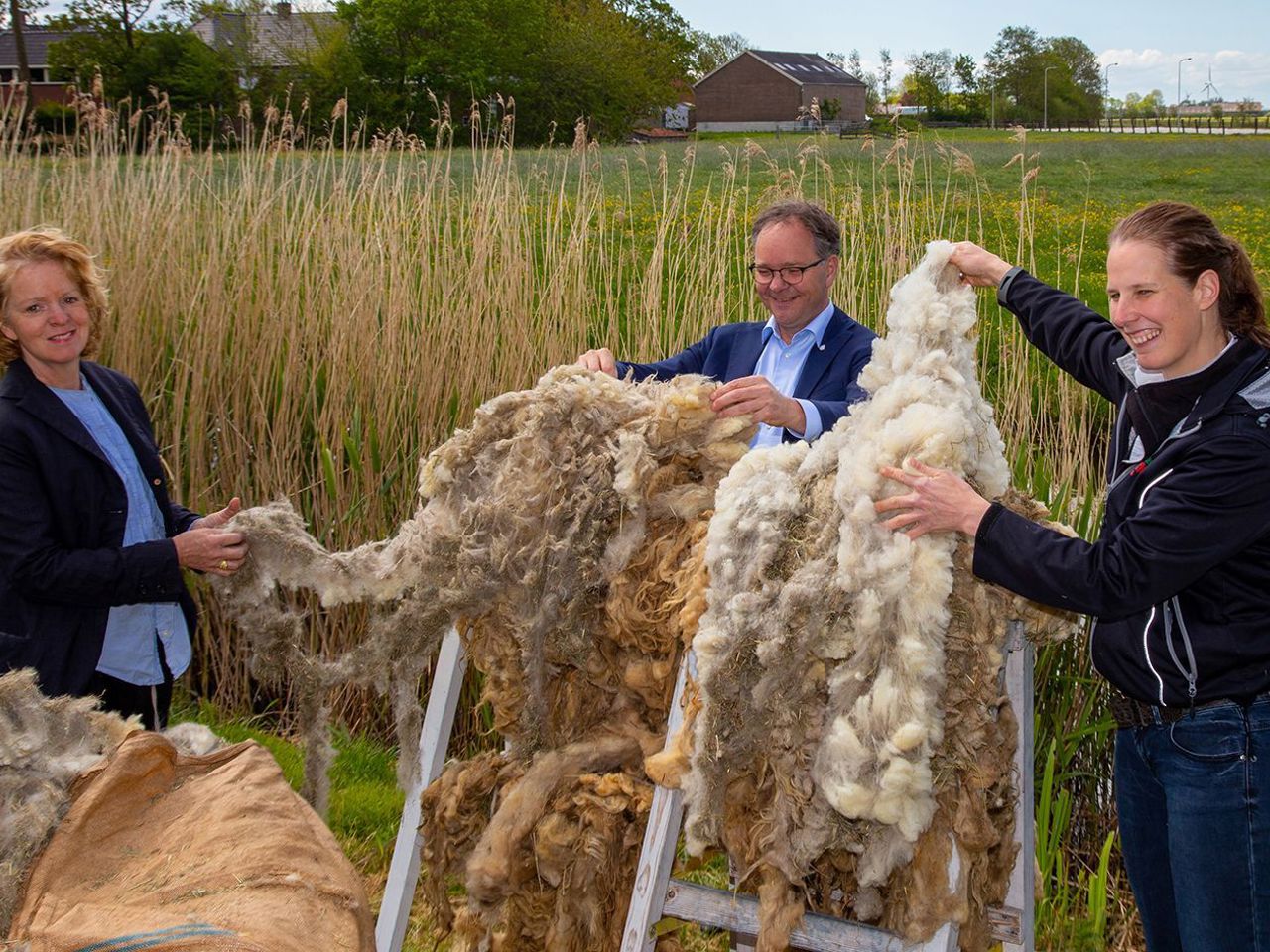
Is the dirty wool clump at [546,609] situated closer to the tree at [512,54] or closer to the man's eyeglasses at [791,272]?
the man's eyeglasses at [791,272]

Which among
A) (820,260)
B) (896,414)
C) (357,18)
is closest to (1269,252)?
(820,260)

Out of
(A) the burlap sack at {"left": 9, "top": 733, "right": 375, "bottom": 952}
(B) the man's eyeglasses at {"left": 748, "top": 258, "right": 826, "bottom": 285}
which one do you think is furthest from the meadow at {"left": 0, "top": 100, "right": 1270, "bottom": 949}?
(A) the burlap sack at {"left": 9, "top": 733, "right": 375, "bottom": 952}

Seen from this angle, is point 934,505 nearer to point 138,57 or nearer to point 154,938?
point 154,938

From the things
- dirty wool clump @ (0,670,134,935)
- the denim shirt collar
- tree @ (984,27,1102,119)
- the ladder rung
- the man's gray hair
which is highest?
tree @ (984,27,1102,119)

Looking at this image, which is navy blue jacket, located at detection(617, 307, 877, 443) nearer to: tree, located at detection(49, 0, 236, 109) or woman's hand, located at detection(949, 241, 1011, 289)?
woman's hand, located at detection(949, 241, 1011, 289)

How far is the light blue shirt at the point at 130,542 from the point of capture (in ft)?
7.89

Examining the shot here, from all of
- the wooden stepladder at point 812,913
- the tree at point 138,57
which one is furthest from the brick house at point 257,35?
the wooden stepladder at point 812,913

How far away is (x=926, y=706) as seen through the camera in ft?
5.21

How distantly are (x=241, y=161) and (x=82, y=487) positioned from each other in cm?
297

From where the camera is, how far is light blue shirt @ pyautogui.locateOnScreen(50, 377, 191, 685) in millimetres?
2404

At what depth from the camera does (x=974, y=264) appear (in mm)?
1938

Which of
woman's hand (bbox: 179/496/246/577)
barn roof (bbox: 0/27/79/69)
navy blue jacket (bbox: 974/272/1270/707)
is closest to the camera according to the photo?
navy blue jacket (bbox: 974/272/1270/707)

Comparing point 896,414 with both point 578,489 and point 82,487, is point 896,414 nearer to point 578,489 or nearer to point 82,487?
point 578,489

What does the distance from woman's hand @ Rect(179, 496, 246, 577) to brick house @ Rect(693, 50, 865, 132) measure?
4956 centimetres
